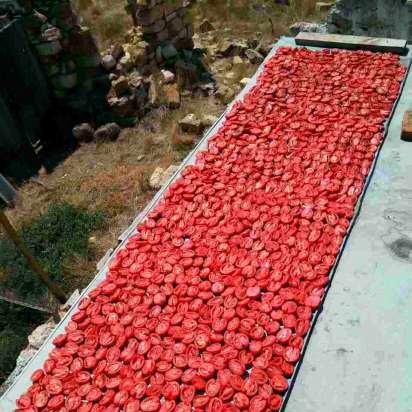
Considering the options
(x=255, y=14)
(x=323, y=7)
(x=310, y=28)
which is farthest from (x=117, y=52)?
(x=323, y=7)

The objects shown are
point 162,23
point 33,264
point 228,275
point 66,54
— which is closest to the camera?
point 228,275

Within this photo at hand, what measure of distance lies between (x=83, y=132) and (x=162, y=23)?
318 cm

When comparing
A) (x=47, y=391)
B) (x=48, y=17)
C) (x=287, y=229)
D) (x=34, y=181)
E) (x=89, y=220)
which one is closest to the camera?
(x=47, y=391)

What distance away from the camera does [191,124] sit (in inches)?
295

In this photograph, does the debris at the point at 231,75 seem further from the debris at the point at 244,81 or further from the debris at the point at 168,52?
the debris at the point at 168,52

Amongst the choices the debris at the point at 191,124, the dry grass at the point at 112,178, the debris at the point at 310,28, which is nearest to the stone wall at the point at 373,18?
the debris at the point at 310,28

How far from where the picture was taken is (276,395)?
2.99 metres

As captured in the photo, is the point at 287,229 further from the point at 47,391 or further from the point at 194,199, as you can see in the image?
the point at 47,391

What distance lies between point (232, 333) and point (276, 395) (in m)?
0.55

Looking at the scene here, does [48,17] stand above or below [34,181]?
above

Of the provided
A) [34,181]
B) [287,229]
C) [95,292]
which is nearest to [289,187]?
[287,229]

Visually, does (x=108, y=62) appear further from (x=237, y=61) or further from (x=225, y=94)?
(x=237, y=61)

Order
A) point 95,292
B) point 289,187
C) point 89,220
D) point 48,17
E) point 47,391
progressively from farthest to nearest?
1. point 48,17
2. point 89,220
3. point 289,187
4. point 95,292
5. point 47,391

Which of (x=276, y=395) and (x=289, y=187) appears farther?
(x=289, y=187)
